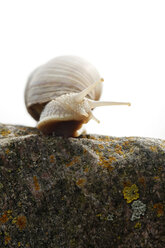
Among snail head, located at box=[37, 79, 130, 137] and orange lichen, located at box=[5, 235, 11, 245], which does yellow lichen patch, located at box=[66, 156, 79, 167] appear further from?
orange lichen, located at box=[5, 235, 11, 245]

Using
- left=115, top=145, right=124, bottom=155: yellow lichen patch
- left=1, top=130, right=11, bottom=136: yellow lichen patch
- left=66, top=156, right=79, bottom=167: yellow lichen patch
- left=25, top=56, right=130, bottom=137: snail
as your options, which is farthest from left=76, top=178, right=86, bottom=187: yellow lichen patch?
left=1, top=130, right=11, bottom=136: yellow lichen patch

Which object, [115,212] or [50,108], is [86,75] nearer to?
[50,108]

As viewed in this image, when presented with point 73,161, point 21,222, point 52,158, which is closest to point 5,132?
point 52,158

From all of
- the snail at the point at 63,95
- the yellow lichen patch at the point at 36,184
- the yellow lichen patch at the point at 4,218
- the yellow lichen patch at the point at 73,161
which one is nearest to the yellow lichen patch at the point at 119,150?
the yellow lichen patch at the point at 73,161

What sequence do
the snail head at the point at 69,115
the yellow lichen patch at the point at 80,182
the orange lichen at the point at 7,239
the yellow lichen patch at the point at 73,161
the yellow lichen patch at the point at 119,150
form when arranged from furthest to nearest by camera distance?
the snail head at the point at 69,115 → the yellow lichen patch at the point at 119,150 → the yellow lichen patch at the point at 73,161 → the yellow lichen patch at the point at 80,182 → the orange lichen at the point at 7,239

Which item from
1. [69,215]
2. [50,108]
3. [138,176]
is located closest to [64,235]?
[69,215]

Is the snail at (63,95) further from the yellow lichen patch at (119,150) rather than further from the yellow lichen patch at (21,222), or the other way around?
the yellow lichen patch at (21,222)
